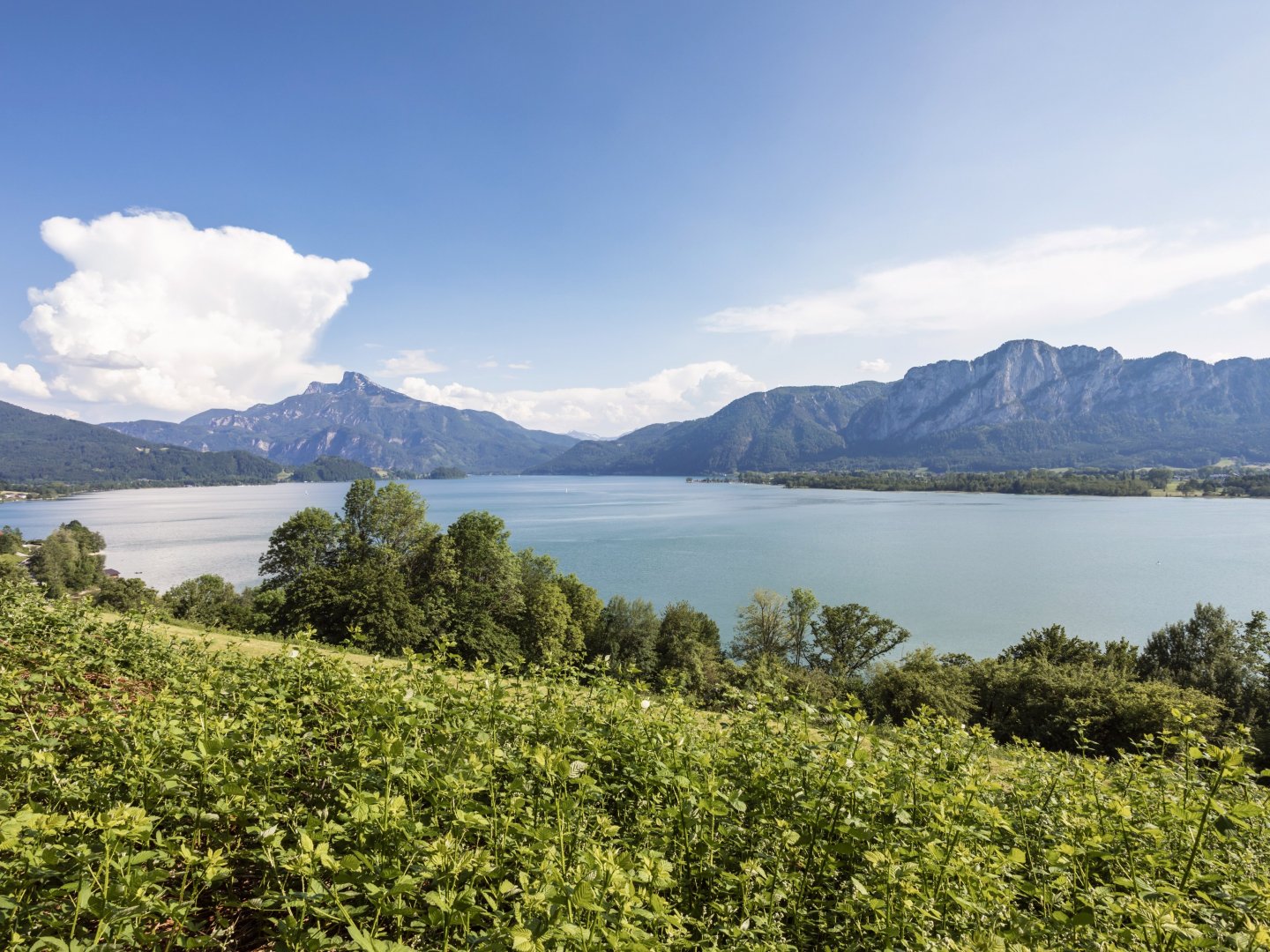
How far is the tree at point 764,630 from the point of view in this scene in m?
42.8

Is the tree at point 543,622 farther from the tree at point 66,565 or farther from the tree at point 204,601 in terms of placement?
the tree at point 66,565

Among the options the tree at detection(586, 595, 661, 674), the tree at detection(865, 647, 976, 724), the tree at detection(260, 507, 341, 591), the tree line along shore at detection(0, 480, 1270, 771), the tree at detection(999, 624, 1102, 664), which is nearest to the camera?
the tree at detection(865, 647, 976, 724)

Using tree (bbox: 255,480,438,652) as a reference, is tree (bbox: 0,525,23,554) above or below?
below

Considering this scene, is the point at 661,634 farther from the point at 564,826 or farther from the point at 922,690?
the point at 564,826

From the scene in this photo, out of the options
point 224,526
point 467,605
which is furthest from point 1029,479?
point 224,526

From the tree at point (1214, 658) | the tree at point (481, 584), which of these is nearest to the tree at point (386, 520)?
the tree at point (481, 584)

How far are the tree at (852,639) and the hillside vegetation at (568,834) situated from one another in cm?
4109

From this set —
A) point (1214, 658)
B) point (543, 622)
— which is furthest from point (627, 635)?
point (1214, 658)

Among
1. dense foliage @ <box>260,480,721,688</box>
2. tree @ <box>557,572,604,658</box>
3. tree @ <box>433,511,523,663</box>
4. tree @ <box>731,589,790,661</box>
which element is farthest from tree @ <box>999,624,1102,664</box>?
tree @ <box>433,511,523,663</box>

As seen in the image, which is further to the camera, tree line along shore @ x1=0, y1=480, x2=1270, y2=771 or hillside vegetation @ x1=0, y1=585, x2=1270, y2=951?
tree line along shore @ x1=0, y1=480, x2=1270, y2=771

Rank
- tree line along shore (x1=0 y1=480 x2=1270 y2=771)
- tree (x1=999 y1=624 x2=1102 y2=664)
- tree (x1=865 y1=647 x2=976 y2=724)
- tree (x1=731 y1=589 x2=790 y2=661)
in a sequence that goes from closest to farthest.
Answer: tree (x1=865 y1=647 x2=976 y2=724), tree line along shore (x1=0 y1=480 x2=1270 y2=771), tree (x1=999 y1=624 x2=1102 y2=664), tree (x1=731 y1=589 x2=790 y2=661)

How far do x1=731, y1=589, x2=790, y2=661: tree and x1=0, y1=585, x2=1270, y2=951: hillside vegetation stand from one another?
39.8 metres

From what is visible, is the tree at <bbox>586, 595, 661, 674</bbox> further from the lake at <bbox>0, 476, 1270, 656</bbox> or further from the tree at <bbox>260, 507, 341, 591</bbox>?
the tree at <bbox>260, 507, 341, 591</bbox>

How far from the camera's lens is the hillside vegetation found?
2.17m
